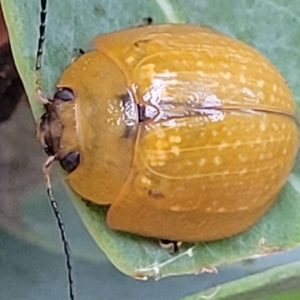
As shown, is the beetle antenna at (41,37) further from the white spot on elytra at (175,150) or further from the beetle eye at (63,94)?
the white spot on elytra at (175,150)

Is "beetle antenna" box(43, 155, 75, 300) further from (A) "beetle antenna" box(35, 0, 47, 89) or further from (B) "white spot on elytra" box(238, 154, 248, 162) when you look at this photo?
(B) "white spot on elytra" box(238, 154, 248, 162)

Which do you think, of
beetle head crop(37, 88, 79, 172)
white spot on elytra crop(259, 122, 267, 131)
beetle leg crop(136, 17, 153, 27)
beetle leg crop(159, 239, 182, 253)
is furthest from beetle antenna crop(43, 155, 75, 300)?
white spot on elytra crop(259, 122, 267, 131)

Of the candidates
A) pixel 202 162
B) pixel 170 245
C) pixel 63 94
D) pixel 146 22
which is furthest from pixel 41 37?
pixel 170 245

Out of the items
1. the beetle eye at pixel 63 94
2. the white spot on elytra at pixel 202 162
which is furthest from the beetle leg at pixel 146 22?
the white spot on elytra at pixel 202 162

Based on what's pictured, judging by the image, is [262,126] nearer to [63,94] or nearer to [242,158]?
[242,158]

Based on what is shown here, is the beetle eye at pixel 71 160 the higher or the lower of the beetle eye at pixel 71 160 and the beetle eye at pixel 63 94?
the lower

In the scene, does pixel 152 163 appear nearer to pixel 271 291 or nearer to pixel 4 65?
pixel 271 291
